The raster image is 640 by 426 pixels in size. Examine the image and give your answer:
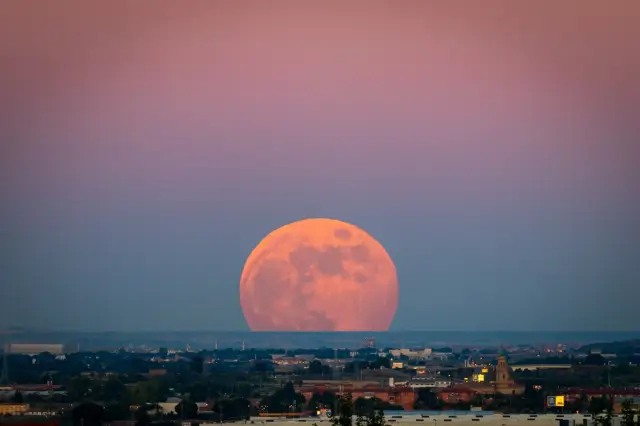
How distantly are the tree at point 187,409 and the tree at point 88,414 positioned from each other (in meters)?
2.62

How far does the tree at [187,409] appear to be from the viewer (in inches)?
1893

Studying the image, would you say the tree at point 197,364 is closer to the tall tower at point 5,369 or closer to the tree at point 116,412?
the tall tower at point 5,369

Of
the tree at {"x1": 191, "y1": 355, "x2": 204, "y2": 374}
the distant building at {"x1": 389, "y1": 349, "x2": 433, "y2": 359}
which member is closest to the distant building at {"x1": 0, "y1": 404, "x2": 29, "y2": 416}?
the tree at {"x1": 191, "y1": 355, "x2": 204, "y2": 374}

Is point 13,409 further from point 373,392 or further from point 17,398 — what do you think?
point 373,392

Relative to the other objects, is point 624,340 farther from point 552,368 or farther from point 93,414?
point 93,414

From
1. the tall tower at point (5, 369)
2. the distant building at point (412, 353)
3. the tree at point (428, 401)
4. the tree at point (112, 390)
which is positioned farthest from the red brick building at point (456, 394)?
the distant building at point (412, 353)

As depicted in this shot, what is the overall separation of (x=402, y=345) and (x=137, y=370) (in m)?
18.2

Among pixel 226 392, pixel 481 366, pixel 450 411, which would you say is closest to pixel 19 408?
pixel 226 392

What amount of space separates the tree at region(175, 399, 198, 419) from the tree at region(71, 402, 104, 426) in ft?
8.58

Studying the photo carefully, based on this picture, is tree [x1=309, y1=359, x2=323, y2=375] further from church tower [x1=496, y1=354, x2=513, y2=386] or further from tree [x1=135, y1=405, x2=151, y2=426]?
tree [x1=135, y1=405, x2=151, y2=426]

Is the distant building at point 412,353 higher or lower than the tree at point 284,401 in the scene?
higher

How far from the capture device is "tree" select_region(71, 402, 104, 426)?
45491mm

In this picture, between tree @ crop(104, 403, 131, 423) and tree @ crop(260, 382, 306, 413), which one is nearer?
tree @ crop(104, 403, 131, 423)

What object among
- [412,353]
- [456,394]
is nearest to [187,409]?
[456,394]
